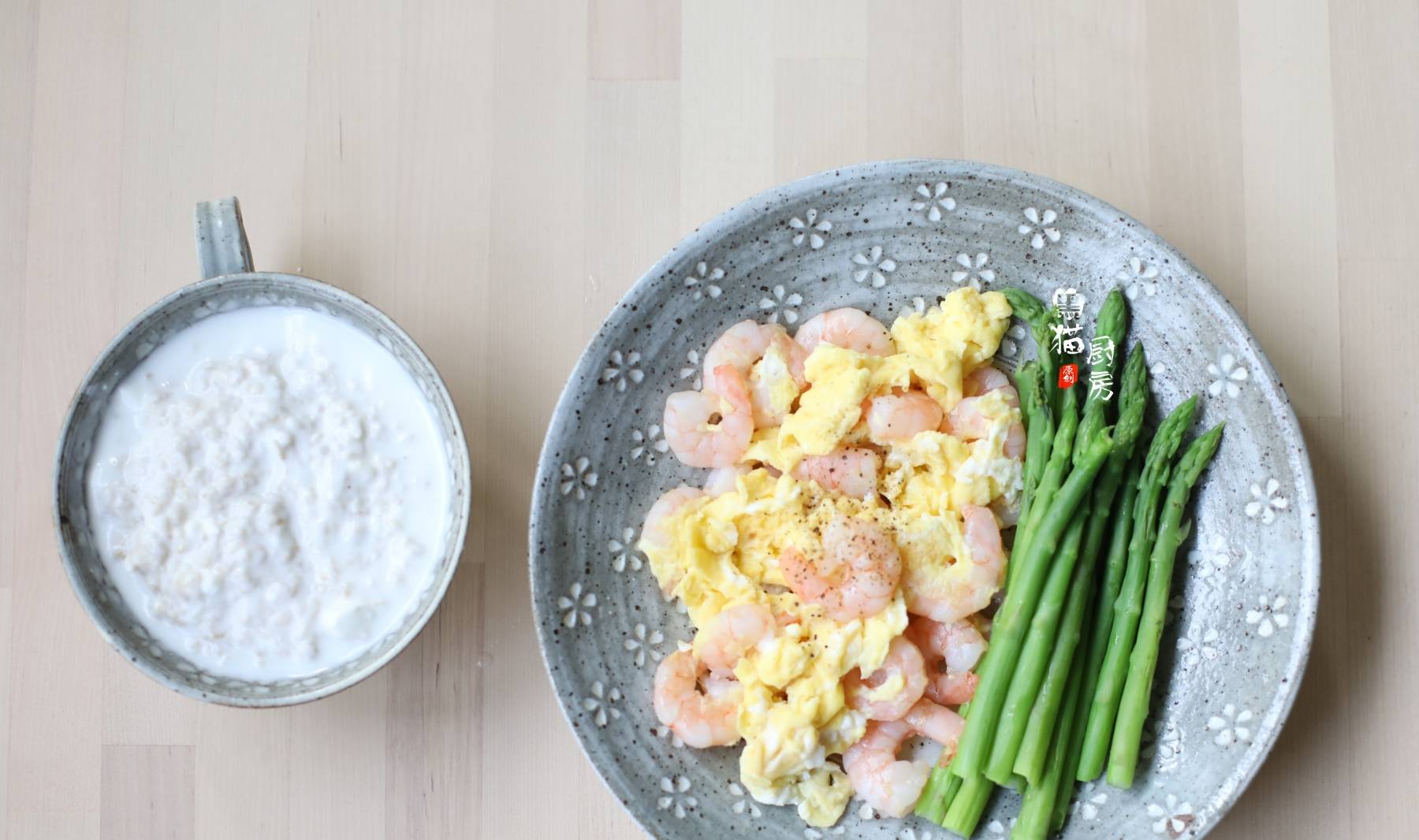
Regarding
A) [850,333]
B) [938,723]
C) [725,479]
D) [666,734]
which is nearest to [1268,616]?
[938,723]

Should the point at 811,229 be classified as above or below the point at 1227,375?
above

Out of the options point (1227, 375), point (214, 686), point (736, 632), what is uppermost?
point (1227, 375)

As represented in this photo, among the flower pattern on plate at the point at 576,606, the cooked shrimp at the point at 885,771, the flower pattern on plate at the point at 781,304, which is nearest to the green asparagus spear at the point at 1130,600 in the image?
the cooked shrimp at the point at 885,771

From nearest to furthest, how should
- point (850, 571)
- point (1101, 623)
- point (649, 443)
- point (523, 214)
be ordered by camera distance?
1. point (850, 571)
2. point (1101, 623)
3. point (649, 443)
4. point (523, 214)

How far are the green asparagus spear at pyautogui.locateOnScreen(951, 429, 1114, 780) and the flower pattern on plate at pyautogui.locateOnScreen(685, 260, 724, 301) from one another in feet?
2.85

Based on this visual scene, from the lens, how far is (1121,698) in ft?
7.63

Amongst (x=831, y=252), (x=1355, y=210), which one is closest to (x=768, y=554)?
(x=831, y=252)

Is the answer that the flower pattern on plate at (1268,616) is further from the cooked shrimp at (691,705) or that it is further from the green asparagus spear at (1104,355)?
the cooked shrimp at (691,705)

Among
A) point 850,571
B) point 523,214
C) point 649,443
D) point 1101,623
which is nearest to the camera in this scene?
point 850,571

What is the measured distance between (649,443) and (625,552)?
10.1 inches

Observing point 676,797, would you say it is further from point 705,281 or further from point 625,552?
point 705,281

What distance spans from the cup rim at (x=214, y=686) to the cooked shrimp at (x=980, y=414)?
42.9 inches

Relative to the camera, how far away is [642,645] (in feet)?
8.02

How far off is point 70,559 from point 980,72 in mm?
2399
